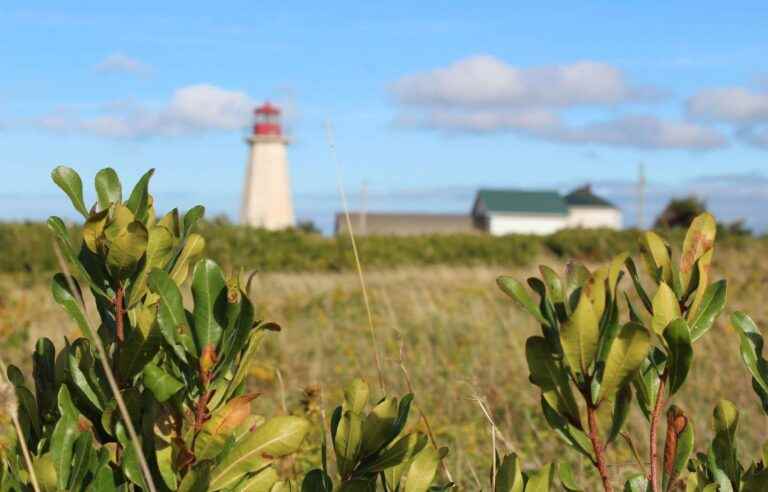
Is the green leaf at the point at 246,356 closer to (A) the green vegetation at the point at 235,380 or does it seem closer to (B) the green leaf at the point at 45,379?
(A) the green vegetation at the point at 235,380

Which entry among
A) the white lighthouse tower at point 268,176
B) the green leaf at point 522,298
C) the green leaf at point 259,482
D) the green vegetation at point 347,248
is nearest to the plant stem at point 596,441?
the green leaf at point 522,298

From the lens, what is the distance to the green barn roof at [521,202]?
43.7 metres

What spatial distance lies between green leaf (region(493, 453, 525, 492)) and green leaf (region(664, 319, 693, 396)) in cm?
18

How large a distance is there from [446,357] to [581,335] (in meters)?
5.84

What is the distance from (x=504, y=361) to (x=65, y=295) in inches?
214

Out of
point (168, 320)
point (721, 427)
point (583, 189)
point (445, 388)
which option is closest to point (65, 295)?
point (168, 320)

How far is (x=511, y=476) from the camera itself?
3.18 ft

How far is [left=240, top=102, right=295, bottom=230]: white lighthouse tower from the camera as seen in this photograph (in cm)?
3734

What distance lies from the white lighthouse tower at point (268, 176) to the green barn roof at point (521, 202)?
1047cm

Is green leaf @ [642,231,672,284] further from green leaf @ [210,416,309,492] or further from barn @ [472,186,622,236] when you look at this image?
barn @ [472,186,622,236]

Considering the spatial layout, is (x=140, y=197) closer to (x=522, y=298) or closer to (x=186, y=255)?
(x=186, y=255)

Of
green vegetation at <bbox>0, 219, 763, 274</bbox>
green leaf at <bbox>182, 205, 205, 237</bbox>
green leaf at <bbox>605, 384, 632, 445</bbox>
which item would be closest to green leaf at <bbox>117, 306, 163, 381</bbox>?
green leaf at <bbox>182, 205, 205, 237</bbox>

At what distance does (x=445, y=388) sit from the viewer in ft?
18.2

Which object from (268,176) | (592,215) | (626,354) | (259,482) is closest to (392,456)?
(259,482)
